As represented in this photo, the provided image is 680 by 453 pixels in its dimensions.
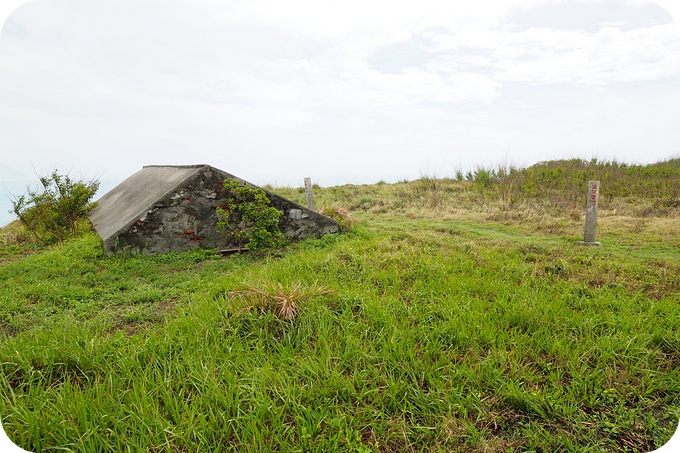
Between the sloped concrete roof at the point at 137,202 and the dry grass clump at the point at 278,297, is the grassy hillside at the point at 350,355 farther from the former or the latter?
the sloped concrete roof at the point at 137,202

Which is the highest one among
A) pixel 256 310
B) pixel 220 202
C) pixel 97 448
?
pixel 220 202

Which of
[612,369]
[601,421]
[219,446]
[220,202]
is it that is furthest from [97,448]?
[220,202]

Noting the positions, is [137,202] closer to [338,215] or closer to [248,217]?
[248,217]

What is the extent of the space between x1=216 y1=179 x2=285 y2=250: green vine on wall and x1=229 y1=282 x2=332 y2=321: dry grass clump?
10.0ft

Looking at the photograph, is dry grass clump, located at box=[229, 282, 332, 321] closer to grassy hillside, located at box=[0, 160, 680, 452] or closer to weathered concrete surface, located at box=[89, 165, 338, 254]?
grassy hillside, located at box=[0, 160, 680, 452]

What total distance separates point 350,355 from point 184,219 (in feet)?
17.1

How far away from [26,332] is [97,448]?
2.25 meters

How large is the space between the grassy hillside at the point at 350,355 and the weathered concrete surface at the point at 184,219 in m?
0.75

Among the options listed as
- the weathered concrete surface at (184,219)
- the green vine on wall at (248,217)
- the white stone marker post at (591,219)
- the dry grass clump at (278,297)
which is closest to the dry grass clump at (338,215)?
the weathered concrete surface at (184,219)

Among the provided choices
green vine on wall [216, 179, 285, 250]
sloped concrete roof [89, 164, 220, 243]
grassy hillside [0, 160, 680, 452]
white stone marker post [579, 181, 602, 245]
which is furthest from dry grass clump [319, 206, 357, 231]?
white stone marker post [579, 181, 602, 245]

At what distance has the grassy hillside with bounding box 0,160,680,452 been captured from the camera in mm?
2549

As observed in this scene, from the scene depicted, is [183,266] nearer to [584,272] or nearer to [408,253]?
[408,253]

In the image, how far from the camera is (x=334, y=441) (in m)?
2.44

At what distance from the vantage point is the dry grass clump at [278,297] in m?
3.94
